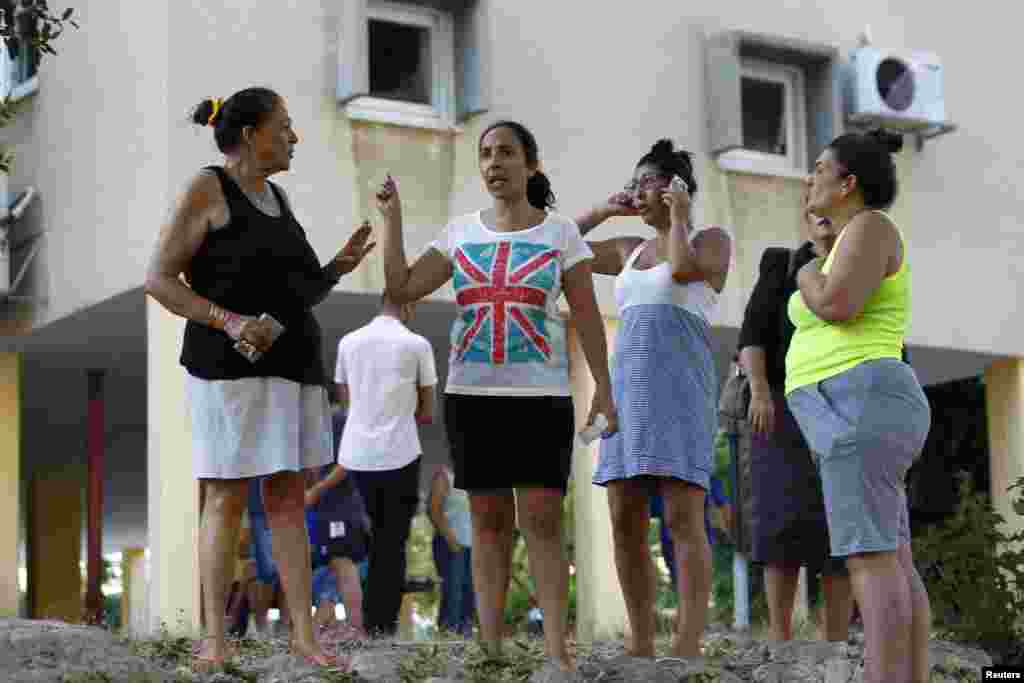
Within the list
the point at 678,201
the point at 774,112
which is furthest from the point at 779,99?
the point at 678,201

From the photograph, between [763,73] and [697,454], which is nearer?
[697,454]

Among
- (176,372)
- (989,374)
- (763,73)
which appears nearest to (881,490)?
(176,372)

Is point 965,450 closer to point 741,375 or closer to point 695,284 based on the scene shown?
point 741,375

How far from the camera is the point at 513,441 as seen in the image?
6262mm

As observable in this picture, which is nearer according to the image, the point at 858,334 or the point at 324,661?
the point at 858,334

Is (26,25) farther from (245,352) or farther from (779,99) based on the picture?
(779,99)

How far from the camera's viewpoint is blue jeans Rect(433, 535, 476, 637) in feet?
35.9

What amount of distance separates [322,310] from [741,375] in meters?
5.71

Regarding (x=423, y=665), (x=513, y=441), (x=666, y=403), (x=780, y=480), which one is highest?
(x=666, y=403)

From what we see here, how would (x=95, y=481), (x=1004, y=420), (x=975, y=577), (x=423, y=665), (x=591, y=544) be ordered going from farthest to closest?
1. (x=1004, y=420)
2. (x=95, y=481)
3. (x=591, y=544)
4. (x=975, y=577)
5. (x=423, y=665)

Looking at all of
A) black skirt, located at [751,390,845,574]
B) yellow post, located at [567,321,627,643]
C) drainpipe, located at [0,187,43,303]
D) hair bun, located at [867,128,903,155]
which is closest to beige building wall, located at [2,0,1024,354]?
drainpipe, located at [0,187,43,303]

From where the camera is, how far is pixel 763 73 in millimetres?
15195

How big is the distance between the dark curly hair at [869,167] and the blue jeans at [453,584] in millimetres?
5591

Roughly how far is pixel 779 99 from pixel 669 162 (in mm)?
8421
